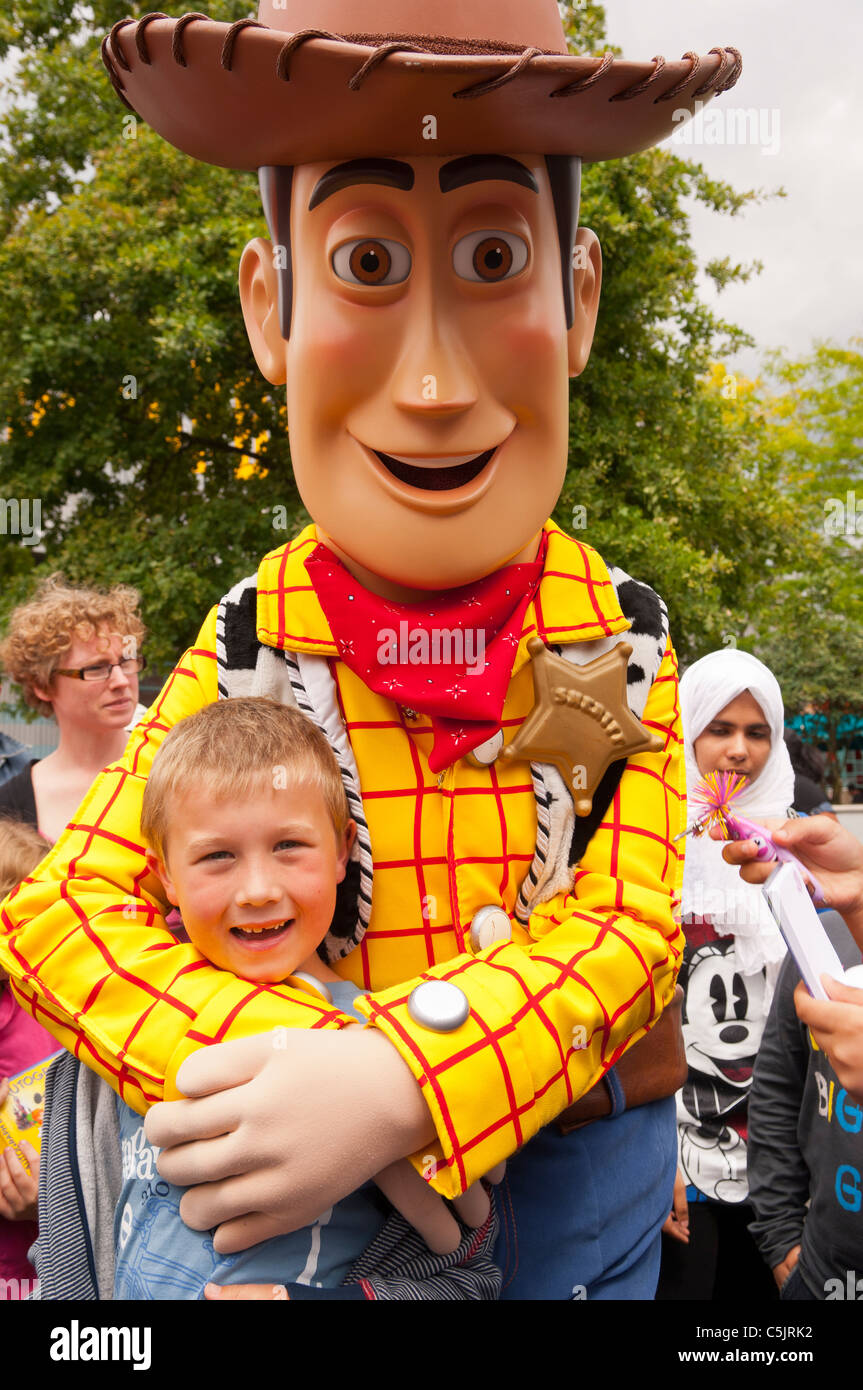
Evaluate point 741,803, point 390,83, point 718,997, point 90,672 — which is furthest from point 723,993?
point 390,83

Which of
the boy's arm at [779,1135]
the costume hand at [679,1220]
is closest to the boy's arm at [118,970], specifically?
the boy's arm at [779,1135]

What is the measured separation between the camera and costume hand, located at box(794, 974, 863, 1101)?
5.20 feet

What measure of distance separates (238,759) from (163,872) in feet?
0.81

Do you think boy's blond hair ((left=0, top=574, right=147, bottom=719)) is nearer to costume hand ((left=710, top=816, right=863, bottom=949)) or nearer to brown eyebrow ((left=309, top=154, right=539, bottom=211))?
brown eyebrow ((left=309, top=154, right=539, bottom=211))

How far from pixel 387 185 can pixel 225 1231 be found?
4.81 ft

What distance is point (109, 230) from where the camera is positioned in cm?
688

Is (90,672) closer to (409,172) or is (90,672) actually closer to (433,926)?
(433,926)

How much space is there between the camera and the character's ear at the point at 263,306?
179cm

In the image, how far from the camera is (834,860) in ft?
5.87

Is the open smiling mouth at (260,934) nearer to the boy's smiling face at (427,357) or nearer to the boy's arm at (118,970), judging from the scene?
the boy's arm at (118,970)

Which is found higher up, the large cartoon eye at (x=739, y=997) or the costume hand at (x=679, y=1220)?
the large cartoon eye at (x=739, y=997)

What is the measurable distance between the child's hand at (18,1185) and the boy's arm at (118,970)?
28.5 inches


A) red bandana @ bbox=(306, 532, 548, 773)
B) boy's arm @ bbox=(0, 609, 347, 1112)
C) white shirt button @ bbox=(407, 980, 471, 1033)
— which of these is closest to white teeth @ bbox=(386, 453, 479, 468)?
red bandana @ bbox=(306, 532, 548, 773)
